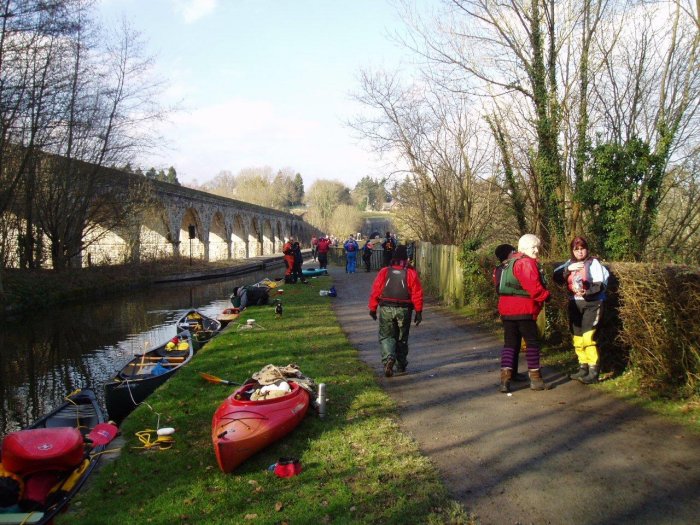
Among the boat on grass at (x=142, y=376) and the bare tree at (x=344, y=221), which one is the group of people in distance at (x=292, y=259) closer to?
the boat on grass at (x=142, y=376)

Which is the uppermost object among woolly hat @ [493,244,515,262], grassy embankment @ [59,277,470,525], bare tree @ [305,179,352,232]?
bare tree @ [305,179,352,232]

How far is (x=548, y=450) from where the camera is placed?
4.44 metres

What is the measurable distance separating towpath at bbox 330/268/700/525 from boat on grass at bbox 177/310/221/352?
594cm

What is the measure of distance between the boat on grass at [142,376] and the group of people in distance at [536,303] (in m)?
5.13

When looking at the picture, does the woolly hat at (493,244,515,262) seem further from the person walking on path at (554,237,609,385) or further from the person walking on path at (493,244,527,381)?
the person walking on path at (554,237,609,385)

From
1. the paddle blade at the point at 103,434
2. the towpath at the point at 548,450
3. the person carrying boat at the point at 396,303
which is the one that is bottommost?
the paddle blade at the point at 103,434

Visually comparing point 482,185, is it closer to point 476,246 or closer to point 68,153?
point 476,246

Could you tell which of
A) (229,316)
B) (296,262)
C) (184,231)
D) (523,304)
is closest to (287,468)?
(523,304)

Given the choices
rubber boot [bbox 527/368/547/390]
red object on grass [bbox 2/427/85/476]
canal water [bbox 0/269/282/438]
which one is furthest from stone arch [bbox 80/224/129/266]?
rubber boot [bbox 527/368/547/390]

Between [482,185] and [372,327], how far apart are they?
7995 millimetres

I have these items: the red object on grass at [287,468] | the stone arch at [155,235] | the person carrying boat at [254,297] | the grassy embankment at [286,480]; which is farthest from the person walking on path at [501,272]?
the stone arch at [155,235]

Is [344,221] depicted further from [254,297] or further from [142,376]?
[142,376]

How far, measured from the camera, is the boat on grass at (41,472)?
4137mm

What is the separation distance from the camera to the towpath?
3.51 m
